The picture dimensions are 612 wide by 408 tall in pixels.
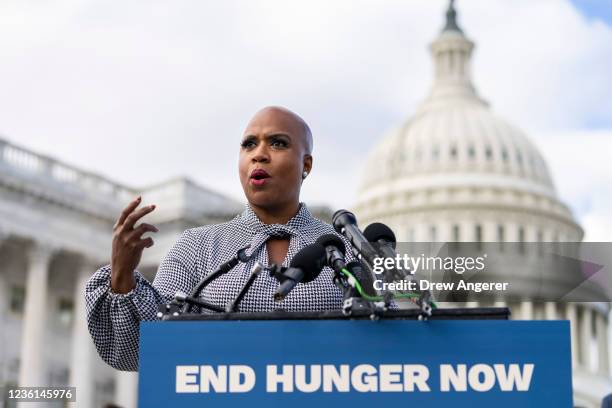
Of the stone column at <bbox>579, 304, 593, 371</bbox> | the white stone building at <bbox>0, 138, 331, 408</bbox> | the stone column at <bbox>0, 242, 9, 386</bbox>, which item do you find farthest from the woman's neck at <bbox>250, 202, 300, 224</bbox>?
the stone column at <bbox>579, 304, 593, 371</bbox>

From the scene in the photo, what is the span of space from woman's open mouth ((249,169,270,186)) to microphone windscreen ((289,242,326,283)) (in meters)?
0.68

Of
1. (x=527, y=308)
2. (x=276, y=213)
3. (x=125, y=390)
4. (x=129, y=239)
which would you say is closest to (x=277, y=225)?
(x=276, y=213)

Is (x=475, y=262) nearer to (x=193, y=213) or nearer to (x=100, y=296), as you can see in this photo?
(x=100, y=296)

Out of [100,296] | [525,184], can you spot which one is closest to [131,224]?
[100,296]

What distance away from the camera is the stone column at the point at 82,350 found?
56.6 metres

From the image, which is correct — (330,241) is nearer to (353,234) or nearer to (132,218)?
(353,234)

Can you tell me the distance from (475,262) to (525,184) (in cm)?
10909

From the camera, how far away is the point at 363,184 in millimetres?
115625

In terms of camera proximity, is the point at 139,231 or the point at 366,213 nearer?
the point at 139,231

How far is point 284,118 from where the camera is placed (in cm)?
477

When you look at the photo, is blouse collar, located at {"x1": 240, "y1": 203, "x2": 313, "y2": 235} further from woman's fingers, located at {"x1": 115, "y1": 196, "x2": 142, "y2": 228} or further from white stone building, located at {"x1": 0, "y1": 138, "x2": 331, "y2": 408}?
white stone building, located at {"x1": 0, "y1": 138, "x2": 331, "y2": 408}

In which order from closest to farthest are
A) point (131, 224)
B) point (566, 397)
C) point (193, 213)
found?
point (566, 397) < point (131, 224) < point (193, 213)

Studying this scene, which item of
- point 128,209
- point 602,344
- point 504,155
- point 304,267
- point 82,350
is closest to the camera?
point 304,267

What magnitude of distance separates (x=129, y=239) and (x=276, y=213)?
90 centimetres
